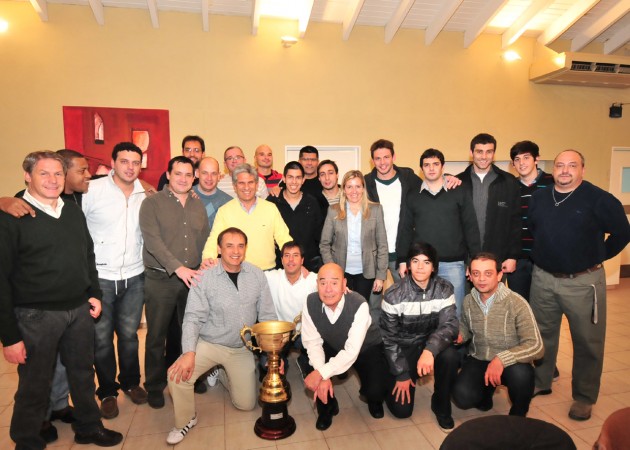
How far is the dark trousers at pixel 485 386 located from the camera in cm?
277

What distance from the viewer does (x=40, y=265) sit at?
233cm

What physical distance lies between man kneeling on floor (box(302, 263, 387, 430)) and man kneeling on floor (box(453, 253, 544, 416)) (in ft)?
1.91

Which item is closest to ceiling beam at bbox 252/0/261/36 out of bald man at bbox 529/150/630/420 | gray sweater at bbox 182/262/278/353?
gray sweater at bbox 182/262/278/353

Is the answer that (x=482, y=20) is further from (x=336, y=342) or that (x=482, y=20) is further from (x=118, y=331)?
(x=118, y=331)

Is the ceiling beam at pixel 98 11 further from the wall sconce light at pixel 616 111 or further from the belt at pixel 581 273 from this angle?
the wall sconce light at pixel 616 111

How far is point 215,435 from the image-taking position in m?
2.81

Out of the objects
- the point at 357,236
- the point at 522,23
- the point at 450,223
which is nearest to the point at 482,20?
the point at 522,23

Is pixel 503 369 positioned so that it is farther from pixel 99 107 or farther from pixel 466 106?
pixel 99 107

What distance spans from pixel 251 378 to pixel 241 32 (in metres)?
4.82

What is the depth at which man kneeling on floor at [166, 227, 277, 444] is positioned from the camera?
2.95 meters

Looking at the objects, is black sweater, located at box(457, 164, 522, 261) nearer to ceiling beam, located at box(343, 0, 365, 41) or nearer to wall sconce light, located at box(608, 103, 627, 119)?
ceiling beam, located at box(343, 0, 365, 41)

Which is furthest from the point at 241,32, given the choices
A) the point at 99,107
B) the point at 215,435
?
the point at 215,435

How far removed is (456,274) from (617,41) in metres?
6.37

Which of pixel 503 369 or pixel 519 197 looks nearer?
pixel 503 369
